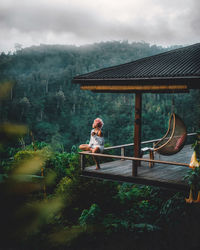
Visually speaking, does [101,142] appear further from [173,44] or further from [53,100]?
[173,44]

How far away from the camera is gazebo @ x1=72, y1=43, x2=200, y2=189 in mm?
5113

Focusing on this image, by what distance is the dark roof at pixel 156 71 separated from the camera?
511 centimetres

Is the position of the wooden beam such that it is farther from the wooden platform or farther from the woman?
the wooden platform

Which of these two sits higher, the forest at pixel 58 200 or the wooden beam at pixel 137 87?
the wooden beam at pixel 137 87

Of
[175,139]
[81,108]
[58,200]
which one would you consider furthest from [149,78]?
[81,108]

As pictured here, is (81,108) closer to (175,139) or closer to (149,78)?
(175,139)

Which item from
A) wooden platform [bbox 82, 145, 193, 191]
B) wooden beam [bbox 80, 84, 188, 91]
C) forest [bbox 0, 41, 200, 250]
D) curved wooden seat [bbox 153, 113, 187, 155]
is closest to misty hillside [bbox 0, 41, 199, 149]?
forest [bbox 0, 41, 200, 250]

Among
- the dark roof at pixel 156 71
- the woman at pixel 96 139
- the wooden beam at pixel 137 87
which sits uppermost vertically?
the dark roof at pixel 156 71

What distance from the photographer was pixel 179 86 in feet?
16.9

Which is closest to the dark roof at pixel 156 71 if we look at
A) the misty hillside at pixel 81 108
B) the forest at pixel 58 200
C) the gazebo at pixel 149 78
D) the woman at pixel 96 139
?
the gazebo at pixel 149 78

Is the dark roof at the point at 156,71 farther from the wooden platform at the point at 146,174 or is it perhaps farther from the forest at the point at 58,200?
the wooden platform at the point at 146,174

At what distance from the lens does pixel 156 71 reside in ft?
18.2

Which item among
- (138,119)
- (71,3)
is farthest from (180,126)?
(71,3)

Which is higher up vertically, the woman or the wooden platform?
the woman
